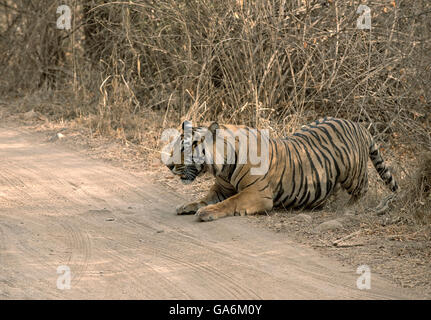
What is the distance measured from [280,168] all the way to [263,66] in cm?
265

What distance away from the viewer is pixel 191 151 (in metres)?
5.99

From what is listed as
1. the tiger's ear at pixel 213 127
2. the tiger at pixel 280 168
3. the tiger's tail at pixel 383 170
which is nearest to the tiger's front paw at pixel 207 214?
the tiger at pixel 280 168

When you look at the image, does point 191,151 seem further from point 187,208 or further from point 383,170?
point 383,170

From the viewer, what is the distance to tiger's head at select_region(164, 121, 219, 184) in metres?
5.98

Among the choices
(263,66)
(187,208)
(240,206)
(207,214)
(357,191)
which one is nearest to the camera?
(207,214)

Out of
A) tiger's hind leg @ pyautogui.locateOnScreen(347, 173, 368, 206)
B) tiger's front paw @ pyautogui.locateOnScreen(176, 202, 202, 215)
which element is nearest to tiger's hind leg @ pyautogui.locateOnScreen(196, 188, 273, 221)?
tiger's front paw @ pyautogui.locateOnScreen(176, 202, 202, 215)

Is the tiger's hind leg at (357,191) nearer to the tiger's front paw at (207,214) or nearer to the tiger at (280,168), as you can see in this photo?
the tiger at (280,168)

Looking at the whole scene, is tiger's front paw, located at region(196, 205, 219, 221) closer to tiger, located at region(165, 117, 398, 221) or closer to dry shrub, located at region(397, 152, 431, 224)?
tiger, located at region(165, 117, 398, 221)

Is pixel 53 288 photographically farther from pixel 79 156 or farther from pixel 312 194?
pixel 79 156

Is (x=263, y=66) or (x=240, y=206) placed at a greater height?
(x=263, y=66)

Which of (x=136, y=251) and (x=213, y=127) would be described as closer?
(x=136, y=251)

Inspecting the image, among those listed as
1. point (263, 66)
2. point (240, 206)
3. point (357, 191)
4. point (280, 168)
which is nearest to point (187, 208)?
point (240, 206)

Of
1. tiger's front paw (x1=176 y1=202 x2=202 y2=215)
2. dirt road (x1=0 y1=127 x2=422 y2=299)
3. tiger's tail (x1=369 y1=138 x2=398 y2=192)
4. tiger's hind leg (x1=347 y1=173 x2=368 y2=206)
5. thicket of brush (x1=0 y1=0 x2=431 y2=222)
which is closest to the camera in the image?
dirt road (x1=0 y1=127 x2=422 y2=299)
